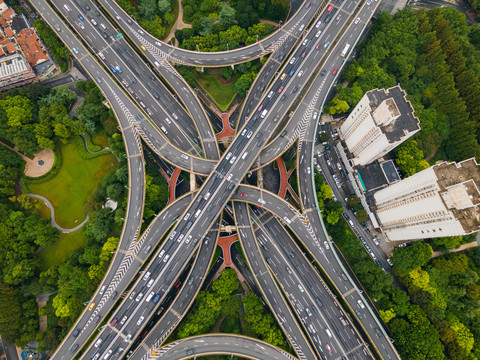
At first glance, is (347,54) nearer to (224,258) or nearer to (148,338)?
(224,258)

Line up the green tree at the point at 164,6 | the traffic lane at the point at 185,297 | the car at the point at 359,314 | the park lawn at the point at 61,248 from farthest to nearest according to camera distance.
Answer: the green tree at the point at 164,6 → the park lawn at the point at 61,248 → the car at the point at 359,314 → the traffic lane at the point at 185,297

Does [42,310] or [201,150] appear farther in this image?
[201,150]

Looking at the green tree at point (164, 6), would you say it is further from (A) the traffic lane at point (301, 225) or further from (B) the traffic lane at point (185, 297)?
(B) the traffic lane at point (185, 297)

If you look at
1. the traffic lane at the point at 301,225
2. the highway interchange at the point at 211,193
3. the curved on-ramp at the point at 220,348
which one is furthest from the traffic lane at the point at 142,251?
the curved on-ramp at the point at 220,348

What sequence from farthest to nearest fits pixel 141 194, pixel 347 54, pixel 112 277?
pixel 347 54
pixel 141 194
pixel 112 277

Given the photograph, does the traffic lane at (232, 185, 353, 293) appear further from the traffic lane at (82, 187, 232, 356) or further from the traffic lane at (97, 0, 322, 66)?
the traffic lane at (97, 0, 322, 66)

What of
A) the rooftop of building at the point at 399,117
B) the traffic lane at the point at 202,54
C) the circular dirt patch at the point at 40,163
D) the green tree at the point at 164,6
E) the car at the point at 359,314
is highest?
the green tree at the point at 164,6

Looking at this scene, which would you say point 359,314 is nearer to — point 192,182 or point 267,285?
point 267,285

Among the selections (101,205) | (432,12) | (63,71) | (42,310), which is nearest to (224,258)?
(101,205)
